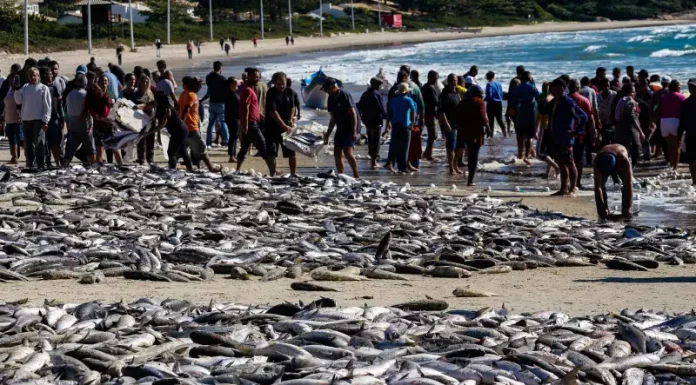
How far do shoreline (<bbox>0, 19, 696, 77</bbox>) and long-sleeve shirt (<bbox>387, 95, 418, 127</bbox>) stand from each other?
172 ft

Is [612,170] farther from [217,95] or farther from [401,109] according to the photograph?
[217,95]

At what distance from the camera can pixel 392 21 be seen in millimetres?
159125

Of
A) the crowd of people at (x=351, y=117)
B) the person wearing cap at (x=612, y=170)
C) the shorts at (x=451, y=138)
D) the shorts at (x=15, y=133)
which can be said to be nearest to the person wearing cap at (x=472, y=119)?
the crowd of people at (x=351, y=117)

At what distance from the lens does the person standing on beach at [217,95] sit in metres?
22.3

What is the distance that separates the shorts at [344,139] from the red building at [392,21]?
140 metres

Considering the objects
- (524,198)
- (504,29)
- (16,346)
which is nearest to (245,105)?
(524,198)

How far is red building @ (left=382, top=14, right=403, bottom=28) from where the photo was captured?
159 m

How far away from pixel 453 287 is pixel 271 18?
5437 inches

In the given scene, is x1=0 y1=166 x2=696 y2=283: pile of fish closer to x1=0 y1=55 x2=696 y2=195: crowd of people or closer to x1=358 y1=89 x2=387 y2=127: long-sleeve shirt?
x1=0 y1=55 x2=696 y2=195: crowd of people

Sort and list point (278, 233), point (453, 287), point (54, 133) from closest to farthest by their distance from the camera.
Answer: point (453, 287)
point (278, 233)
point (54, 133)

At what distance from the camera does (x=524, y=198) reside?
1862 cm

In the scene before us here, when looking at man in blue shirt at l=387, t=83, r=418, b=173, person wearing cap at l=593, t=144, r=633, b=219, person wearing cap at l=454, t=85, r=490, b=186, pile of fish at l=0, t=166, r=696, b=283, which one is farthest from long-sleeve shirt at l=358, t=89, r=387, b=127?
person wearing cap at l=593, t=144, r=633, b=219

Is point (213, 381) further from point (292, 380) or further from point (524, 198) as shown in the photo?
point (524, 198)

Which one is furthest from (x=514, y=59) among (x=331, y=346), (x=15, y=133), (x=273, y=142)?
(x=331, y=346)
